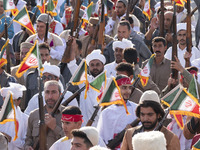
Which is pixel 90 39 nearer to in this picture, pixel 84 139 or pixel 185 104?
pixel 185 104

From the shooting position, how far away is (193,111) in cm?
762

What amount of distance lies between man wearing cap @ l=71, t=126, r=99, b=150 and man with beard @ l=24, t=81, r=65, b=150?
57.3 inches

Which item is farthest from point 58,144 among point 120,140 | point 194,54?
point 194,54

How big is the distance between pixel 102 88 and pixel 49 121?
93cm

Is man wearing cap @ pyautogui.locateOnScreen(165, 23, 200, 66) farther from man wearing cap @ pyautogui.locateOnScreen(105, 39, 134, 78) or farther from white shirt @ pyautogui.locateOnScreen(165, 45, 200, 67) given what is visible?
man wearing cap @ pyautogui.locateOnScreen(105, 39, 134, 78)

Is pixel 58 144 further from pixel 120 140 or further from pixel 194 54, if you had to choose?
A: pixel 194 54

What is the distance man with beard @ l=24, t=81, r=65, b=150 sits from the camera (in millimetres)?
8711

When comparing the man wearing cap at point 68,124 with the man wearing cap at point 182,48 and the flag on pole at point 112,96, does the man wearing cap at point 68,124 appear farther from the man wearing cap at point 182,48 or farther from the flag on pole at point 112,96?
the man wearing cap at point 182,48

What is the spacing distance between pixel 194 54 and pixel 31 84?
308 cm

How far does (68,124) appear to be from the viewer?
8.12m

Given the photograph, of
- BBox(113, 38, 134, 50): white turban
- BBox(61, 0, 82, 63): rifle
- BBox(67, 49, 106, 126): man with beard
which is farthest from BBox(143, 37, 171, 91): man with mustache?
BBox(61, 0, 82, 63): rifle

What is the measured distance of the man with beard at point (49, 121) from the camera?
28.6 feet

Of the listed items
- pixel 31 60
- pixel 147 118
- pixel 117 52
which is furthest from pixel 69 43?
pixel 147 118

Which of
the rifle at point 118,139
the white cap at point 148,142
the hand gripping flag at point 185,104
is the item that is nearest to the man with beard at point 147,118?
the hand gripping flag at point 185,104
